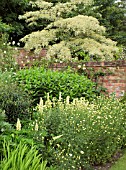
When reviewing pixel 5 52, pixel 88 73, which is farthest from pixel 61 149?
pixel 5 52

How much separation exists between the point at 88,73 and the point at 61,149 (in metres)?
3.47

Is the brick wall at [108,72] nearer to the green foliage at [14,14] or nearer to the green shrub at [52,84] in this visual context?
the green shrub at [52,84]

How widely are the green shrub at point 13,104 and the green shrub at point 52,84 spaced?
2.85 ft

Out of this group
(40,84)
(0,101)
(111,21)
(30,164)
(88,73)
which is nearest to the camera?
(30,164)

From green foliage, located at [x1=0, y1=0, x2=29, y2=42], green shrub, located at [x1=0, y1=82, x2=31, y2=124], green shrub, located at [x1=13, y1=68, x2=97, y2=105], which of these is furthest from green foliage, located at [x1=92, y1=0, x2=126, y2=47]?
green shrub, located at [x1=0, y1=82, x2=31, y2=124]

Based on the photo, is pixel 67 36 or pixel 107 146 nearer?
pixel 107 146

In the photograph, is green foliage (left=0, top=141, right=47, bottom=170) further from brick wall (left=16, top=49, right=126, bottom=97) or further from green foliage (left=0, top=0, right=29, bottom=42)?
green foliage (left=0, top=0, right=29, bottom=42)

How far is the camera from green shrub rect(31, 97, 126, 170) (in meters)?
4.23

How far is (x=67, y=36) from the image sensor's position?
1054 centimetres

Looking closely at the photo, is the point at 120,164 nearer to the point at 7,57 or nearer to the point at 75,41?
the point at 7,57

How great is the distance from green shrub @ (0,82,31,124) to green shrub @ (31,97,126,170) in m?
0.23

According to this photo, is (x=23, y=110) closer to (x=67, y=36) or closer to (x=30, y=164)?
(x=30, y=164)

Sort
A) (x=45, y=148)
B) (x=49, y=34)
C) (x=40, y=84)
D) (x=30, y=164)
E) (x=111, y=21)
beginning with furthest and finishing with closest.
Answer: (x=111, y=21) → (x=49, y=34) → (x=40, y=84) → (x=45, y=148) → (x=30, y=164)

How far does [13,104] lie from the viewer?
4.75 meters
